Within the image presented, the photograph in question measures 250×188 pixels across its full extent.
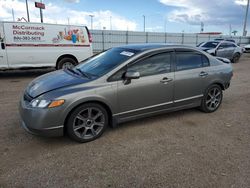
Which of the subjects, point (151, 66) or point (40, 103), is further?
point (151, 66)

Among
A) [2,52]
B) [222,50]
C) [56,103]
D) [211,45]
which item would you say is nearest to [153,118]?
[56,103]

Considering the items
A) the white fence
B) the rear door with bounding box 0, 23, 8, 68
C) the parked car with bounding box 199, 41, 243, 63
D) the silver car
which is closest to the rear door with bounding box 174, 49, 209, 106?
the silver car

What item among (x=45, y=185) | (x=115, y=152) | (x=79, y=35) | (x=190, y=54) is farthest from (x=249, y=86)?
(x=45, y=185)

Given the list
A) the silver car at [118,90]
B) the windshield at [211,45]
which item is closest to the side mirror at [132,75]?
the silver car at [118,90]

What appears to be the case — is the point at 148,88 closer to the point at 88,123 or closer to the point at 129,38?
the point at 88,123

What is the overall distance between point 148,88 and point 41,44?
6.05 m

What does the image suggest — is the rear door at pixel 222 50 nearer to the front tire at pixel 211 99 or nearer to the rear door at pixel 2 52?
the front tire at pixel 211 99

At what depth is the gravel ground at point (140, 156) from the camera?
249 centimetres

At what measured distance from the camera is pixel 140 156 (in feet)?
9.74

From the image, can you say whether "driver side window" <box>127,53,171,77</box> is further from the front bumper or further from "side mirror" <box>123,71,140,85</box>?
the front bumper

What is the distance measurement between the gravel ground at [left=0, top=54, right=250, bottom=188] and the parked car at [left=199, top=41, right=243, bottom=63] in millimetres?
9771

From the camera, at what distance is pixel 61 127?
308 centimetres

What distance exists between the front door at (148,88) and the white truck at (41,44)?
573cm

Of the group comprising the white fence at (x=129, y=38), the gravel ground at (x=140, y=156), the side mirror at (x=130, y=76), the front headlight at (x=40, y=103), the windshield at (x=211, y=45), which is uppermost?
the white fence at (x=129, y=38)
